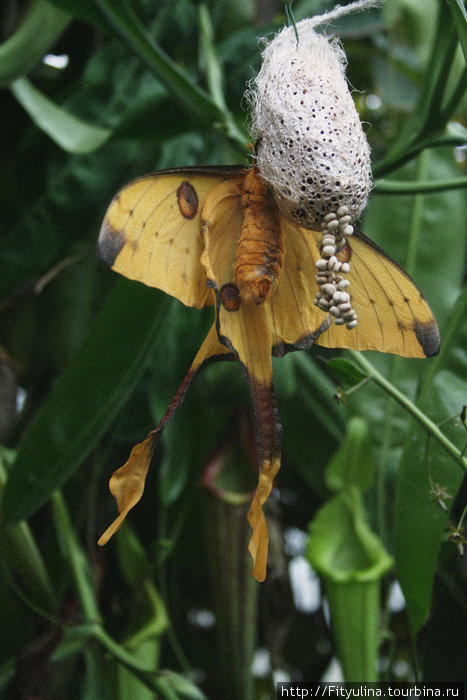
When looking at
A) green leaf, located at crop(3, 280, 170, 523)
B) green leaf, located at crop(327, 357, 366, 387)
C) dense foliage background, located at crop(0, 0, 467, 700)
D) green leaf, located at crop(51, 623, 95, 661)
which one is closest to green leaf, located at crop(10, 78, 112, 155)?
dense foliage background, located at crop(0, 0, 467, 700)

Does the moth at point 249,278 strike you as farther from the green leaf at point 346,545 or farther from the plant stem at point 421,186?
the green leaf at point 346,545

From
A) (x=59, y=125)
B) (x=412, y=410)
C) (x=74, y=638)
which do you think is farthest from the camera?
(x=59, y=125)

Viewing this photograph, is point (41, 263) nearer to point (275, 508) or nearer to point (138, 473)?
point (275, 508)

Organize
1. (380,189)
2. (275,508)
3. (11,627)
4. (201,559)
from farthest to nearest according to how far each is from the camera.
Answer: (201,559) < (275,508) < (11,627) < (380,189)

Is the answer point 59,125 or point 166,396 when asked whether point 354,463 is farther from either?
point 59,125

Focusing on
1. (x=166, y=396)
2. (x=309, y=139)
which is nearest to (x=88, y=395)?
(x=166, y=396)

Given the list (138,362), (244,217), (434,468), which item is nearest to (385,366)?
(434,468)
